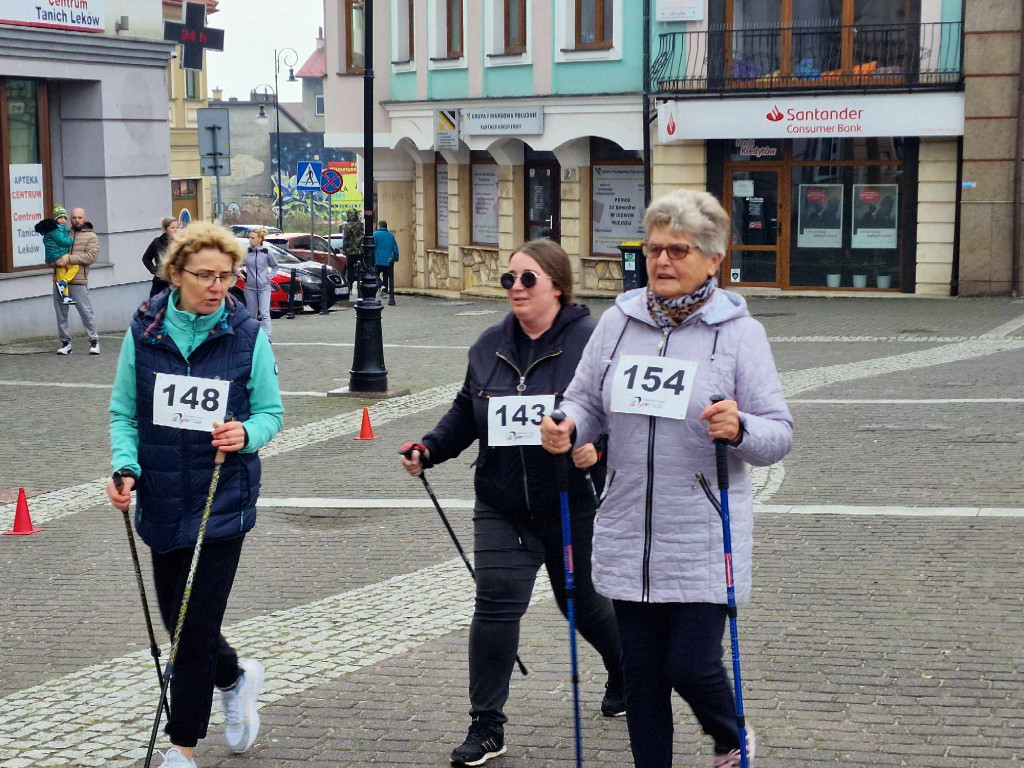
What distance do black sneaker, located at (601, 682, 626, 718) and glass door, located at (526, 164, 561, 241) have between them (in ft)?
82.6

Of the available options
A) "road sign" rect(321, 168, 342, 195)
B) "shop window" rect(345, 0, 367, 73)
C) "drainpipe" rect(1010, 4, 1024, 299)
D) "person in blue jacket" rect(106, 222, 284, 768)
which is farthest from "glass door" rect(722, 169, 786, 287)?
"person in blue jacket" rect(106, 222, 284, 768)

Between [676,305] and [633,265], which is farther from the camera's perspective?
[633,265]

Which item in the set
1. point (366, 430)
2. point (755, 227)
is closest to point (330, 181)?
point (755, 227)

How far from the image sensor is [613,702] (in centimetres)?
560

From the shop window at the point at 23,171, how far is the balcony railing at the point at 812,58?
11.5 metres

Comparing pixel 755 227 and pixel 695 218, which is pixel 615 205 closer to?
pixel 755 227

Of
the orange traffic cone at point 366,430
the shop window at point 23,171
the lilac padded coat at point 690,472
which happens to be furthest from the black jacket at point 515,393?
the shop window at point 23,171

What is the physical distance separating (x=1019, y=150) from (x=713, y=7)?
6079mm

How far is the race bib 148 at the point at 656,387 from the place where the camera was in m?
4.23

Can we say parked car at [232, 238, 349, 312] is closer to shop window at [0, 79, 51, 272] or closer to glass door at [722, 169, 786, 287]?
shop window at [0, 79, 51, 272]

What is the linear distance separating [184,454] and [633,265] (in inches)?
848

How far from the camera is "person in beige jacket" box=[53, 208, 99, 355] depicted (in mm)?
18156

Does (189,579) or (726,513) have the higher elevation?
(726,513)

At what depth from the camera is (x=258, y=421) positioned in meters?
5.00
